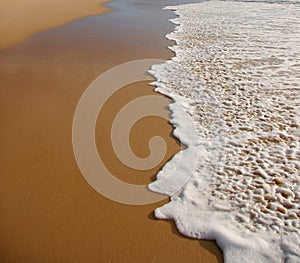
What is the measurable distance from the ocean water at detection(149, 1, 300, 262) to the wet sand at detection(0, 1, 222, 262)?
0.79 feet

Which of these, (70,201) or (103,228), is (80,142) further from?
(103,228)

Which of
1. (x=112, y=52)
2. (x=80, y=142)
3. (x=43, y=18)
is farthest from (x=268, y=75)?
(x=43, y=18)

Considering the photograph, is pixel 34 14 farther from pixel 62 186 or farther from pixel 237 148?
pixel 237 148

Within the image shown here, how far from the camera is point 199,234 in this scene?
107 inches

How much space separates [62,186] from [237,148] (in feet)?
7.08

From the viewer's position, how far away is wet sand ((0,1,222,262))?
257 centimetres

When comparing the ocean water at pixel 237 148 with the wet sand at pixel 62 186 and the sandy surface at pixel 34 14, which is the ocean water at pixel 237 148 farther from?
the sandy surface at pixel 34 14

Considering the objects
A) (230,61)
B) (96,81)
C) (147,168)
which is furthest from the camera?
(230,61)

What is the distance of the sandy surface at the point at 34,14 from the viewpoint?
8.62 m

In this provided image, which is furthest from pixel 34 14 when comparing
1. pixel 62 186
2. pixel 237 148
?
pixel 237 148

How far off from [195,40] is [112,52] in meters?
2.94

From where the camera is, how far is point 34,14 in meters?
11.3

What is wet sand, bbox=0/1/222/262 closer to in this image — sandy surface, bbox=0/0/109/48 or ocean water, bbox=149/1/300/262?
ocean water, bbox=149/1/300/262

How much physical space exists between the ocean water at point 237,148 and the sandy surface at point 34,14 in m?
4.30
